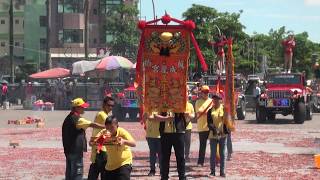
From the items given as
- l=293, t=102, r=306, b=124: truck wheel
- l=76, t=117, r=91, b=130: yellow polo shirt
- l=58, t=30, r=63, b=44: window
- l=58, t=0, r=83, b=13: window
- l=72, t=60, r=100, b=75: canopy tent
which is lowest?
l=293, t=102, r=306, b=124: truck wheel

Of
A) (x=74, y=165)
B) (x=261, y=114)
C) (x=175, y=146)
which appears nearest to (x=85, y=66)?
(x=261, y=114)

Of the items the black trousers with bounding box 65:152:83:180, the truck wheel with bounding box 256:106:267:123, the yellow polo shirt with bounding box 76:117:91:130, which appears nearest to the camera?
the yellow polo shirt with bounding box 76:117:91:130

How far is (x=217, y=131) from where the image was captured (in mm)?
13188

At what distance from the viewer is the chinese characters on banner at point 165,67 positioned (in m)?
11.4

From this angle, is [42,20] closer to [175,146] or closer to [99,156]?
[175,146]

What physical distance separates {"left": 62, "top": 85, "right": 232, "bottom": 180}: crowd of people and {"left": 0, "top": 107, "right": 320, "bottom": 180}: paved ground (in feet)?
2.07

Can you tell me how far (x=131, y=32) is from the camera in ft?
233

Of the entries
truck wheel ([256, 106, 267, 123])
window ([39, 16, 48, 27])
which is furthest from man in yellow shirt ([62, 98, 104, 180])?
window ([39, 16, 48, 27])

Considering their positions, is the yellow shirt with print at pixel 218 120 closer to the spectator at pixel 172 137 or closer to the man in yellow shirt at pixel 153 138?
A: the man in yellow shirt at pixel 153 138

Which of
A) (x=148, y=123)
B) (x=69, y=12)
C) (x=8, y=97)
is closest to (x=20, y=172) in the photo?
(x=148, y=123)

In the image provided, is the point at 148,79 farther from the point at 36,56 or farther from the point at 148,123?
the point at 36,56

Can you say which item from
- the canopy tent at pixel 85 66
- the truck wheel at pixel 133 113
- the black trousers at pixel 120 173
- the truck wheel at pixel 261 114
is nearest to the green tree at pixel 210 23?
the canopy tent at pixel 85 66

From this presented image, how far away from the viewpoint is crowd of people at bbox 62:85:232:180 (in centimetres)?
899

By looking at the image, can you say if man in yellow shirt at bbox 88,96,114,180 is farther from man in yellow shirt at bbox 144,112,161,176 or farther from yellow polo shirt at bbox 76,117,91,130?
man in yellow shirt at bbox 144,112,161,176
